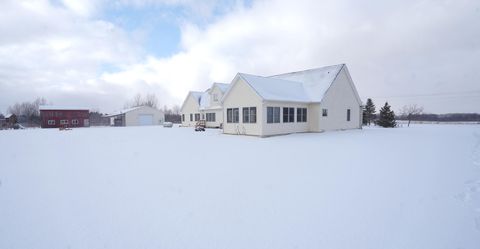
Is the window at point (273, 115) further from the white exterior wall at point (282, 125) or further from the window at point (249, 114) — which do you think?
the window at point (249, 114)

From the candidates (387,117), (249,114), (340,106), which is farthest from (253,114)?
(387,117)

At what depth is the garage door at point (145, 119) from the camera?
140ft

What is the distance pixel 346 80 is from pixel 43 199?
23.9 metres

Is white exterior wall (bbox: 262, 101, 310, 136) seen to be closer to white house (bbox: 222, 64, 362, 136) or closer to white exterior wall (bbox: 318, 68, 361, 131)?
white house (bbox: 222, 64, 362, 136)

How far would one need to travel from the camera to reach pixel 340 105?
21.9 meters

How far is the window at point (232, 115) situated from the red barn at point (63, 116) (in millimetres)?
34681

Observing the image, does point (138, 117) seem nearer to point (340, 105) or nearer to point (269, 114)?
point (269, 114)

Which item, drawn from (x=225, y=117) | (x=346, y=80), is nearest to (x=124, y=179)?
(x=225, y=117)

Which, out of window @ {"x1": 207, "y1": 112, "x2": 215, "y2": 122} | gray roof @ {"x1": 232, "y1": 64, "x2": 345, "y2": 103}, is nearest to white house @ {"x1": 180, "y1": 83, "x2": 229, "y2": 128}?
window @ {"x1": 207, "y1": 112, "x2": 215, "y2": 122}

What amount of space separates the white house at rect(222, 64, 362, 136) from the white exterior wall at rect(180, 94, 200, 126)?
14.8 m

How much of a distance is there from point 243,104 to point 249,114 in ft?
3.39

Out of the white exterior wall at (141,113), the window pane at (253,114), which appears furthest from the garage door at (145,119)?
the window pane at (253,114)

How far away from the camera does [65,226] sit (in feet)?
11.4

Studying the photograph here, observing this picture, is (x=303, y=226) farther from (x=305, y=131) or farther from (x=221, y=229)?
(x=305, y=131)
